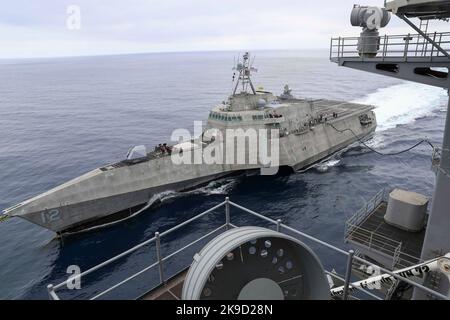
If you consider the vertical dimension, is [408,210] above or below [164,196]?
above

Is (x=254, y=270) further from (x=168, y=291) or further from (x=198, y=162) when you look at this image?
(x=198, y=162)

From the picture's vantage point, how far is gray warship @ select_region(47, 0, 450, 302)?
5.34 m

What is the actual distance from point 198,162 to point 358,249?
22831 millimetres

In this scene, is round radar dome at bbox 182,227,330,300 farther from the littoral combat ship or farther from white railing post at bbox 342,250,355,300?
the littoral combat ship

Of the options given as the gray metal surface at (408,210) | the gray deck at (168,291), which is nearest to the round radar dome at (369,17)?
the gray metal surface at (408,210)

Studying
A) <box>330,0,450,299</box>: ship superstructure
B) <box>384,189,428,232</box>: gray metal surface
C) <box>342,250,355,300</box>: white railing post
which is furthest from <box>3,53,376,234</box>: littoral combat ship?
<box>342,250,355,300</box>: white railing post

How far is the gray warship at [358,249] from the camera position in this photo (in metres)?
5.34

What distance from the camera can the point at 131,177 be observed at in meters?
33.1

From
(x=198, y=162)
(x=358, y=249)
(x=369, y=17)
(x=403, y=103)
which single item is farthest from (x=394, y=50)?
(x=403, y=103)

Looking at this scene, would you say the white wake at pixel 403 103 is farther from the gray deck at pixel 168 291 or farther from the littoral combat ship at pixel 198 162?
the gray deck at pixel 168 291

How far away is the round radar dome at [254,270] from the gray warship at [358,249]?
0.02m

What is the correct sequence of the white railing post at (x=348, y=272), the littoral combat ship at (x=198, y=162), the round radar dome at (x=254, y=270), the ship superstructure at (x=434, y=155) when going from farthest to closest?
the littoral combat ship at (x=198, y=162)
the ship superstructure at (x=434, y=155)
the white railing post at (x=348, y=272)
the round radar dome at (x=254, y=270)

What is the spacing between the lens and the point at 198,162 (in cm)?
3725
